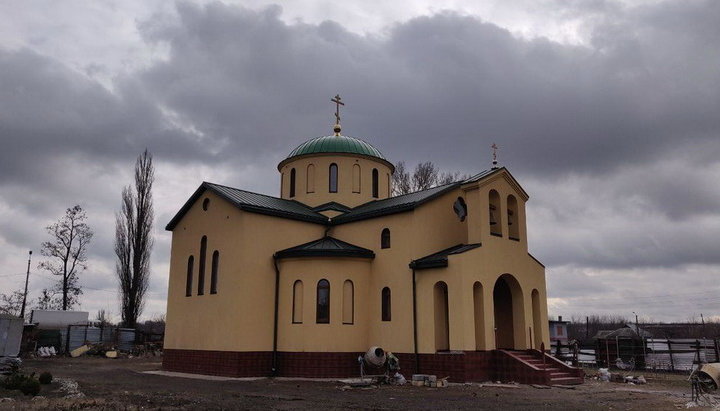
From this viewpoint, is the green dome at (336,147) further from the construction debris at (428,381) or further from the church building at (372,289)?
the construction debris at (428,381)

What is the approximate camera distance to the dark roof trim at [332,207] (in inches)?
1013

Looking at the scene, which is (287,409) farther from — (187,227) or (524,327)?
(187,227)

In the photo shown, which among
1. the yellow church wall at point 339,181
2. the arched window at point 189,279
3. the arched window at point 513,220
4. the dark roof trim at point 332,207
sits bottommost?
the arched window at point 189,279

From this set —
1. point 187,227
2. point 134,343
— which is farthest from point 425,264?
point 134,343

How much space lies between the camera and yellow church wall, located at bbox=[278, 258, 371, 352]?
21.2 meters

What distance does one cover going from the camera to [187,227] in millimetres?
25578

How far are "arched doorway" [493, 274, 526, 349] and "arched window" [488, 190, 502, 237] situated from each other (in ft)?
5.86

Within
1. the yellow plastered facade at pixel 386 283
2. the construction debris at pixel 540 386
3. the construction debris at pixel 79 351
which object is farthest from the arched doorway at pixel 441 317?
the construction debris at pixel 79 351

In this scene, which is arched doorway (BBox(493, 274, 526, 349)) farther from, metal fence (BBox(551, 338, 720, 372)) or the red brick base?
metal fence (BBox(551, 338, 720, 372))

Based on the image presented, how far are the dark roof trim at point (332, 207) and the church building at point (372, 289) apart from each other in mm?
1351

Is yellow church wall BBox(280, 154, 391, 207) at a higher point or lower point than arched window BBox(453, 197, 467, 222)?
higher

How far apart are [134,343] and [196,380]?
69.3 ft

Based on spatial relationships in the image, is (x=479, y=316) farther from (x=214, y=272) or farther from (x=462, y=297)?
(x=214, y=272)

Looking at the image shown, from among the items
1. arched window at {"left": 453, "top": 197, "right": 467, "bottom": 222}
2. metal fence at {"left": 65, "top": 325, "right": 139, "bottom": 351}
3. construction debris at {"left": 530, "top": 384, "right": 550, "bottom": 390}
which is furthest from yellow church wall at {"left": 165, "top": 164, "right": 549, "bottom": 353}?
metal fence at {"left": 65, "top": 325, "right": 139, "bottom": 351}
